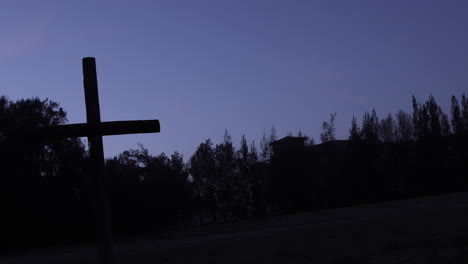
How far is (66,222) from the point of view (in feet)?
128

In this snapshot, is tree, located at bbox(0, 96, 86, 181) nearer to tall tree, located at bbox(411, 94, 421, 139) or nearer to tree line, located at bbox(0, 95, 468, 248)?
tree line, located at bbox(0, 95, 468, 248)

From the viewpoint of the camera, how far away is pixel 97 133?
6.05 metres

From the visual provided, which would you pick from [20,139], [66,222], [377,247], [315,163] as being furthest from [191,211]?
[20,139]

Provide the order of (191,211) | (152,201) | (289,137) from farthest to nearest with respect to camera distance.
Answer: (289,137) → (191,211) → (152,201)

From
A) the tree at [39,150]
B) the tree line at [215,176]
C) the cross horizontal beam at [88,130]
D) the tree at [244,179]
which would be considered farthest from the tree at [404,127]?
the cross horizontal beam at [88,130]

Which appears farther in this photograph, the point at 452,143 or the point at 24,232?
the point at 452,143

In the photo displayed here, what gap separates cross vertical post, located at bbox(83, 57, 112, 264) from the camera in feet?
19.0

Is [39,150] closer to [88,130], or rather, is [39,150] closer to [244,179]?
[244,179]

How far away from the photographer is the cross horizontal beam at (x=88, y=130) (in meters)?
Answer: 6.05

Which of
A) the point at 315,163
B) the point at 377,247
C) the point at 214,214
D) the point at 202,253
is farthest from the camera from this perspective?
the point at 315,163

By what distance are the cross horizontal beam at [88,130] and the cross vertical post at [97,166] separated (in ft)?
0.13

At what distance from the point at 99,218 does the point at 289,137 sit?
2266 inches

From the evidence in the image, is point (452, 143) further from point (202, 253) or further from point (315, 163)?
point (202, 253)

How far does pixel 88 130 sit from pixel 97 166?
38 centimetres
